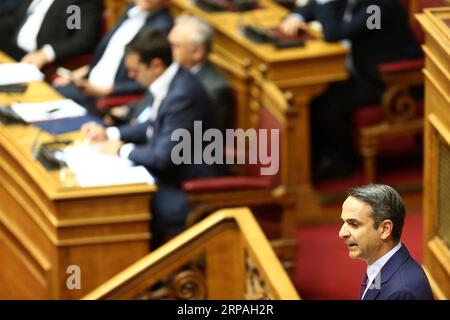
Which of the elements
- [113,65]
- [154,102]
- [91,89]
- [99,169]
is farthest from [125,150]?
[113,65]

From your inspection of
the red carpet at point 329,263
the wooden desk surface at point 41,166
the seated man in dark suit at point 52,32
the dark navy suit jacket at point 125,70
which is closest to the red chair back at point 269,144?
the red carpet at point 329,263

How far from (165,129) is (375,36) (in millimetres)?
1458

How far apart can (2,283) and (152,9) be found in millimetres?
1831

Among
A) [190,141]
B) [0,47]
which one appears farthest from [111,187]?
[0,47]

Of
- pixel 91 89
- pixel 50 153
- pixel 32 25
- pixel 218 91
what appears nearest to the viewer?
pixel 50 153

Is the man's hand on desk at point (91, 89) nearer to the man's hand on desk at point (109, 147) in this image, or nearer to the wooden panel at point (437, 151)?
the man's hand on desk at point (109, 147)

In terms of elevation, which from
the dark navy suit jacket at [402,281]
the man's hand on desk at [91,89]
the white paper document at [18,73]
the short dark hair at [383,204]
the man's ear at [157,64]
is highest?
the white paper document at [18,73]

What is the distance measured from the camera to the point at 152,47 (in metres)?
5.54

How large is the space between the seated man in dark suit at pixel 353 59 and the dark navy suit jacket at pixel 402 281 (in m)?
3.10

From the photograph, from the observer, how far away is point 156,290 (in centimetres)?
479

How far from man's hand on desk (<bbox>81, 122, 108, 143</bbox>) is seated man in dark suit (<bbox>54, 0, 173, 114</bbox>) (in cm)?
96

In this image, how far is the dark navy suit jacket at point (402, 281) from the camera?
312cm

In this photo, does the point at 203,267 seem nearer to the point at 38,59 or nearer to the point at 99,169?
the point at 99,169
